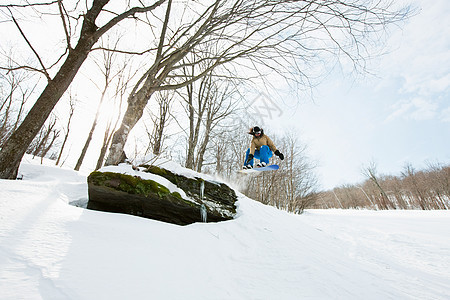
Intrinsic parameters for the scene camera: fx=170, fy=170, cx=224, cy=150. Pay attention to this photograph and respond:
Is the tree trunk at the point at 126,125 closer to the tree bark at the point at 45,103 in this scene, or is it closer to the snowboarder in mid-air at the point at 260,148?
the tree bark at the point at 45,103

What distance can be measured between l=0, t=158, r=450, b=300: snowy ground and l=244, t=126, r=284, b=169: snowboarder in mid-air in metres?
2.68

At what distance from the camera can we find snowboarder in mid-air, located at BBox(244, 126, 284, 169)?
18.8 ft

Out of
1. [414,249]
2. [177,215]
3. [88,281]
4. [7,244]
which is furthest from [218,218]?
[414,249]

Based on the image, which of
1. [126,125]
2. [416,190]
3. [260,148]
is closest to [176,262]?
[126,125]

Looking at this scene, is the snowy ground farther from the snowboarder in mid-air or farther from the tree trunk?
the snowboarder in mid-air

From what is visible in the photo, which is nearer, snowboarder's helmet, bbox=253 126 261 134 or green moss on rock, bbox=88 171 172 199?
green moss on rock, bbox=88 171 172 199

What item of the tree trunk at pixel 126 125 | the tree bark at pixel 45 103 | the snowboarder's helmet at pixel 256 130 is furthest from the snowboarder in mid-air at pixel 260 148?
the tree bark at pixel 45 103

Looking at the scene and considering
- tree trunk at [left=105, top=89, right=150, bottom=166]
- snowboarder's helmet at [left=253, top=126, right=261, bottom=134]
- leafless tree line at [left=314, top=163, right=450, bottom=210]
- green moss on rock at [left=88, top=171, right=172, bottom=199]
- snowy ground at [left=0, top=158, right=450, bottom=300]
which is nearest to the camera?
snowy ground at [left=0, top=158, right=450, bottom=300]

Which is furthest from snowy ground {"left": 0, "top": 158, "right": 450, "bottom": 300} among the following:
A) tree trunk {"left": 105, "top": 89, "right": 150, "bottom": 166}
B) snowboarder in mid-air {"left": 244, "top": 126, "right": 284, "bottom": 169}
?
snowboarder in mid-air {"left": 244, "top": 126, "right": 284, "bottom": 169}

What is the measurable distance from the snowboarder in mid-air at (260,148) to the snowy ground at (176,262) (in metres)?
2.68

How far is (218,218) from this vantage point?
11.3 ft

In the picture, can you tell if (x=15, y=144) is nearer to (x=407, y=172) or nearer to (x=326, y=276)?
(x=326, y=276)

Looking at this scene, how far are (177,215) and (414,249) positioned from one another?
16.4ft

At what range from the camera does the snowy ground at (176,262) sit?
3.49ft
